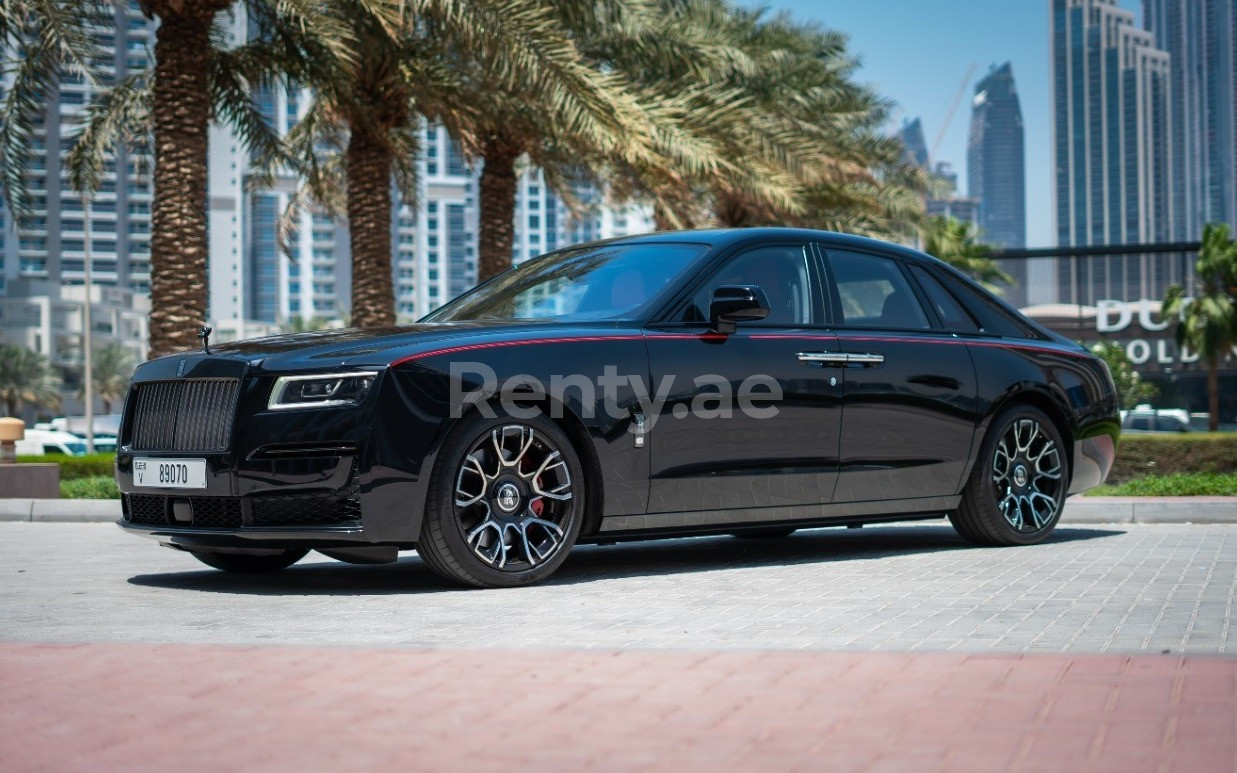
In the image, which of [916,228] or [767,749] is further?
[916,228]

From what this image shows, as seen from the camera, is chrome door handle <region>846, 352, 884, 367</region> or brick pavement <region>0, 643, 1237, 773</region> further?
chrome door handle <region>846, 352, 884, 367</region>

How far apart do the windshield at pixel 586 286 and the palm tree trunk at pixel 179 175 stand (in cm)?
1029

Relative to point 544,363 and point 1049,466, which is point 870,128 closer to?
A: point 1049,466

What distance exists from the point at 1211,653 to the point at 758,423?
2746 mm

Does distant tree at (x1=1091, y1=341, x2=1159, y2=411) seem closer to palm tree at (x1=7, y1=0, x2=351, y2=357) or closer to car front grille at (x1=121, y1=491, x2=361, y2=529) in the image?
palm tree at (x1=7, y1=0, x2=351, y2=357)

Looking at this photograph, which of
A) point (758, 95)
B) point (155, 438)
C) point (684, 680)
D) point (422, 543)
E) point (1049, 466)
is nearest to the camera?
point (684, 680)

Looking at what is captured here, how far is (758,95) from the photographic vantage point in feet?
88.6

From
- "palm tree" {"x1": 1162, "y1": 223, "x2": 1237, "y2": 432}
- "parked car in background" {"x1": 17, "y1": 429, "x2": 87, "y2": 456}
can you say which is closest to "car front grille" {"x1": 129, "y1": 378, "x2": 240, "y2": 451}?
"parked car in background" {"x1": 17, "y1": 429, "x2": 87, "y2": 456}

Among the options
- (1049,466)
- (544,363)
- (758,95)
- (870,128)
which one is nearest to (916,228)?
(870,128)

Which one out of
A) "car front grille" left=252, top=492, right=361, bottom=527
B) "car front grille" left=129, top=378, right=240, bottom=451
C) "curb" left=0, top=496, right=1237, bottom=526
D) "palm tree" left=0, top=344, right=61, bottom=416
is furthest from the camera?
"palm tree" left=0, top=344, right=61, bottom=416

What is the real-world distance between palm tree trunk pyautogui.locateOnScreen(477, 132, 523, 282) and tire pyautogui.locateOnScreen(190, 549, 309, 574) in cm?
1396

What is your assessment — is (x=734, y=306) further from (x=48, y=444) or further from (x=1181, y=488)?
(x=48, y=444)

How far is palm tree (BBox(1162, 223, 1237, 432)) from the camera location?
71312mm

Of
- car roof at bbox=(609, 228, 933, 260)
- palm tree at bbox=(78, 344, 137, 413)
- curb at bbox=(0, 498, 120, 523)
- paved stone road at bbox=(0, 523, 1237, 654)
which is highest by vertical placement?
palm tree at bbox=(78, 344, 137, 413)
